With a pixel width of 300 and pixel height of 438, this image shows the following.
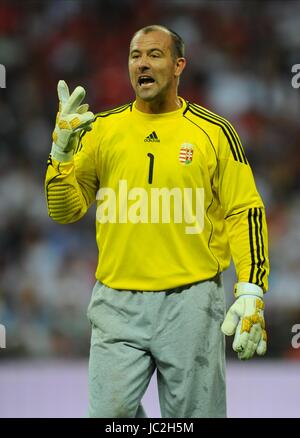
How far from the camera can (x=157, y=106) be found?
345 cm

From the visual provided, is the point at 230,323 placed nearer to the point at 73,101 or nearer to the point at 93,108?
the point at 73,101

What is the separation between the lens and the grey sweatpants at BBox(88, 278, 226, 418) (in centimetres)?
329

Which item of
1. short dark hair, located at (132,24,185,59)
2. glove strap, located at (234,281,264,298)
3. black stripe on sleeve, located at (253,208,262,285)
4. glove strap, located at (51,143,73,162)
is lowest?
glove strap, located at (234,281,264,298)

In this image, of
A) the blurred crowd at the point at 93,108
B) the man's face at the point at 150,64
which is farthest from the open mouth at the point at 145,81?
the blurred crowd at the point at 93,108

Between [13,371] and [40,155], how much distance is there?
2.29 meters

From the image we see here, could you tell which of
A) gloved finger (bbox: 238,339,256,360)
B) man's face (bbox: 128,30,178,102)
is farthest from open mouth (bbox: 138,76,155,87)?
gloved finger (bbox: 238,339,256,360)

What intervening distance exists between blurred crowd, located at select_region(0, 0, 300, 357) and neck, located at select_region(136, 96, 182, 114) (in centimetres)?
333

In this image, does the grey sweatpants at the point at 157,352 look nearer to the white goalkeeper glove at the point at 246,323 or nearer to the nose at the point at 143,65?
the white goalkeeper glove at the point at 246,323

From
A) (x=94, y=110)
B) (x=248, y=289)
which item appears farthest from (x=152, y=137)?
(x=94, y=110)

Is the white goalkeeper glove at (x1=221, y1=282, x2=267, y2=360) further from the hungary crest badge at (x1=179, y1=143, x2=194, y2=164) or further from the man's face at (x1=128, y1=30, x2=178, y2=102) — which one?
the man's face at (x1=128, y1=30, x2=178, y2=102)

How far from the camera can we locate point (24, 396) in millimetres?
5043

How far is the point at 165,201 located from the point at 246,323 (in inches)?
19.1

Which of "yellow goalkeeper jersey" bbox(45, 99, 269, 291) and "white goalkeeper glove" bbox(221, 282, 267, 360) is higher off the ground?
"yellow goalkeeper jersey" bbox(45, 99, 269, 291)
